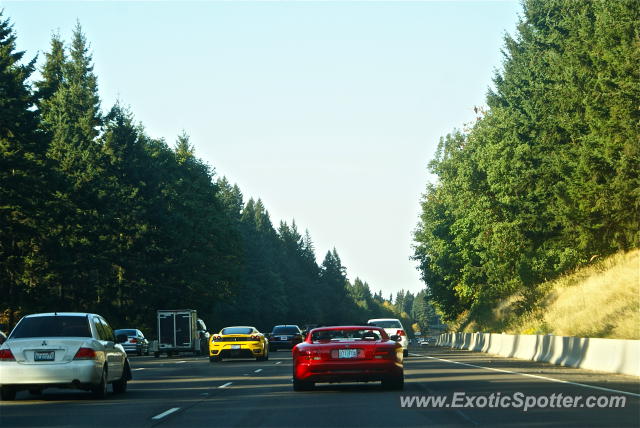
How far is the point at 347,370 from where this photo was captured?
19953 millimetres

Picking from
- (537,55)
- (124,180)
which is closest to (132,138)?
(124,180)

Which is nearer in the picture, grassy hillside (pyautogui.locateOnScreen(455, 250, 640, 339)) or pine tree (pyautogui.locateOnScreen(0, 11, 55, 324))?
grassy hillside (pyautogui.locateOnScreen(455, 250, 640, 339))

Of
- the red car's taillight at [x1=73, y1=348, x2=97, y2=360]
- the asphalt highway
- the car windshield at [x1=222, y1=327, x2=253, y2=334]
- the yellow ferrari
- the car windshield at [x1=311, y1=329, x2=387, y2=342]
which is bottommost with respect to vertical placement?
the asphalt highway

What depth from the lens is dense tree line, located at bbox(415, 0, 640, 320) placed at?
50594mm

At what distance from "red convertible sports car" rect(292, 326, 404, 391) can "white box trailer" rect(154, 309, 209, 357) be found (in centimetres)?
3379

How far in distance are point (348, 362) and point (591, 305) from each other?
97.8ft

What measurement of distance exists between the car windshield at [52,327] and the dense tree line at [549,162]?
3476cm

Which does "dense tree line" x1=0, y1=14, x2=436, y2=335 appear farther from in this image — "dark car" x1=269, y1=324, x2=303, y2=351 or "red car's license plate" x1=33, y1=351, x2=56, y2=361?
"red car's license plate" x1=33, y1=351, x2=56, y2=361

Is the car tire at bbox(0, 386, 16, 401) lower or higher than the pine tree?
lower

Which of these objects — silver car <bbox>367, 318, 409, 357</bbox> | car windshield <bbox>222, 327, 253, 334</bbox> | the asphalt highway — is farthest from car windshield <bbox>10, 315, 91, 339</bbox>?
silver car <bbox>367, 318, 409, 357</bbox>

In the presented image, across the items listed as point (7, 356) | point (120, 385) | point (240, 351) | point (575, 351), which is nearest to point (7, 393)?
point (7, 356)

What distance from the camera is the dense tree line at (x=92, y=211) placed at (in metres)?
58.4

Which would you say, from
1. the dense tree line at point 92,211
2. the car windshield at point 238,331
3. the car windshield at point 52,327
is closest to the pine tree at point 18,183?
the dense tree line at point 92,211

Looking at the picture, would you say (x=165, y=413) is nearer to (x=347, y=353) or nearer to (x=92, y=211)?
(x=347, y=353)
